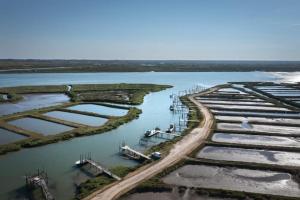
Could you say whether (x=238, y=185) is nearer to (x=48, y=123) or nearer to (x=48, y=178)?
(x=48, y=178)

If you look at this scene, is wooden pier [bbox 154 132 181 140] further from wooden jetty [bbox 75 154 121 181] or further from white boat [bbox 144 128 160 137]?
wooden jetty [bbox 75 154 121 181]

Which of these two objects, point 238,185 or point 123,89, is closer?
point 238,185

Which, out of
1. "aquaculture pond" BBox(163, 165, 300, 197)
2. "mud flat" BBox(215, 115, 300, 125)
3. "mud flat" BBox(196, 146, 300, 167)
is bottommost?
"aquaculture pond" BBox(163, 165, 300, 197)

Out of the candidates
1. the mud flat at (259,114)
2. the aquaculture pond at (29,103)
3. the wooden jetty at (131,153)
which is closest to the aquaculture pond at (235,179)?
the wooden jetty at (131,153)

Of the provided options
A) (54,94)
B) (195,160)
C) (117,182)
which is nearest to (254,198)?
(195,160)

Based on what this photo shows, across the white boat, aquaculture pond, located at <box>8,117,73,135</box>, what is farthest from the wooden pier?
aquaculture pond, located at <box>8,117,73,135</box>

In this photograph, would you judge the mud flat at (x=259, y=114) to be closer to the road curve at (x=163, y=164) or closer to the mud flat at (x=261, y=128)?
the mud flat at (x=261, y=128)
